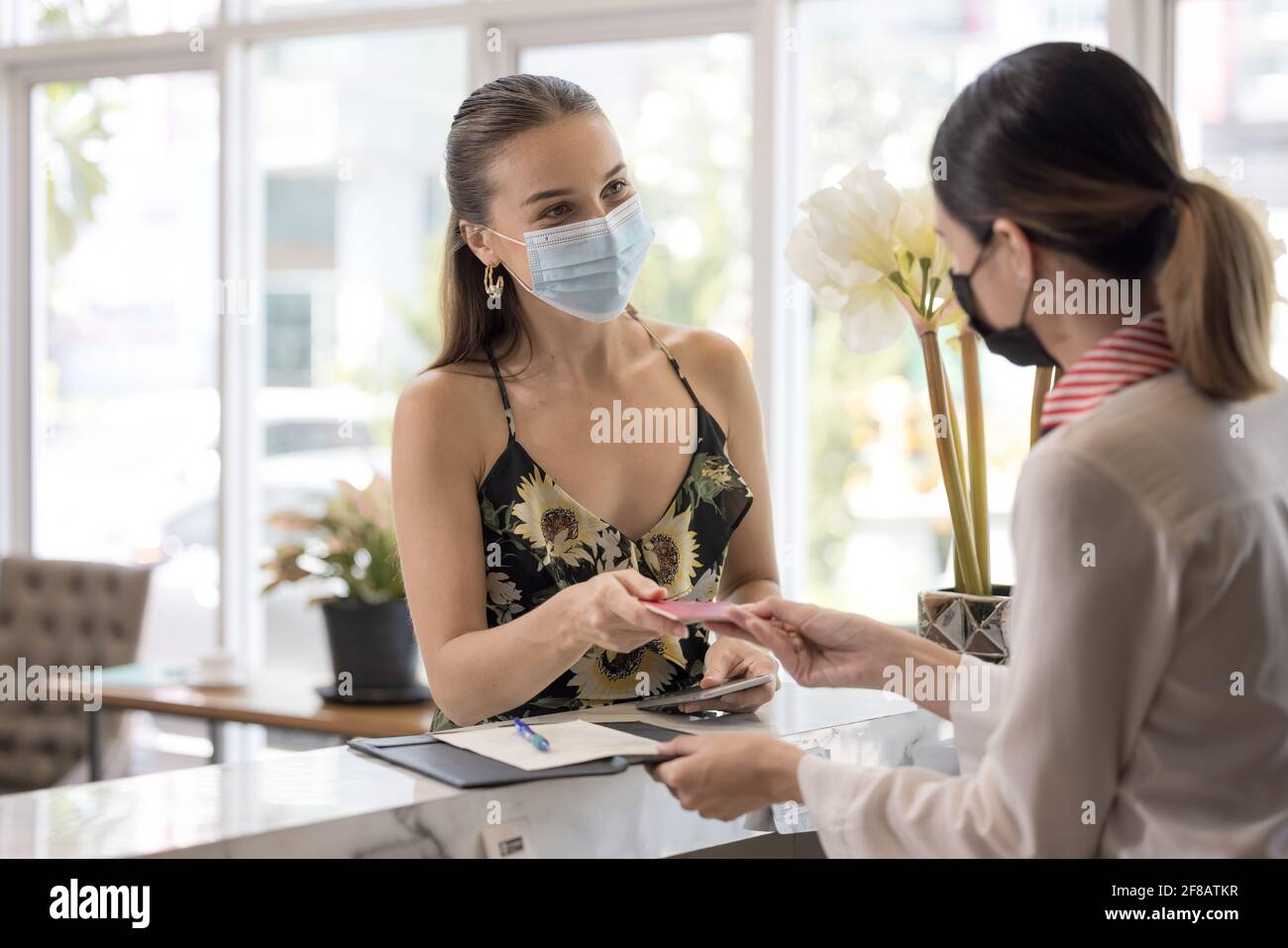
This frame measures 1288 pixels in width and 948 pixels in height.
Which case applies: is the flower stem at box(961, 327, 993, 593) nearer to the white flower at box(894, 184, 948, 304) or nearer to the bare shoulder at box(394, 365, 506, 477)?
the white flower at box(894, 184, 948, 304)

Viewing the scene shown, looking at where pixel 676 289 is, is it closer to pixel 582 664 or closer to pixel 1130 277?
pixel 582 664

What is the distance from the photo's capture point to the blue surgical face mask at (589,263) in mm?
2082

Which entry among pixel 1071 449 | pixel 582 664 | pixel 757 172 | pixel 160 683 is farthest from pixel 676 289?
pixel 1071 449

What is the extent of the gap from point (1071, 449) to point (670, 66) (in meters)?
3.32

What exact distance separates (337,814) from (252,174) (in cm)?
394

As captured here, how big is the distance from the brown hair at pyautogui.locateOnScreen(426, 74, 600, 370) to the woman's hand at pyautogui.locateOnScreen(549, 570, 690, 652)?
1.85 feet

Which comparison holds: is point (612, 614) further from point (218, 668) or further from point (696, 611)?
point (218, 668)

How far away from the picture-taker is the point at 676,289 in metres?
4.26

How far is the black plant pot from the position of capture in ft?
12.2

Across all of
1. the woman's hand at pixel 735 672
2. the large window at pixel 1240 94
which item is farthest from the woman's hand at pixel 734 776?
the large window at pixel 1240 94

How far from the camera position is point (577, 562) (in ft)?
6.59
